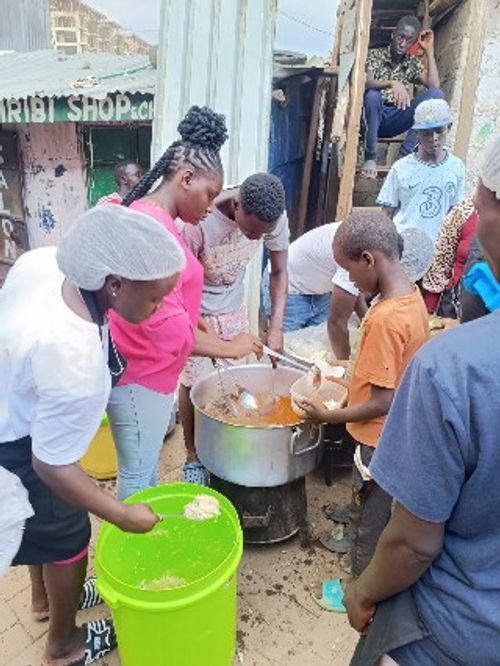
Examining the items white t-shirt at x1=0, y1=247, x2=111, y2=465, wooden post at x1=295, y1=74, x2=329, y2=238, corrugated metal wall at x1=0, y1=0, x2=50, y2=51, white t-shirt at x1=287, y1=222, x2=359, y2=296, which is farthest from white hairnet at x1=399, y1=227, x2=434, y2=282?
corrugated metal wall at x1=0, y1=0, x2=50, y2=51

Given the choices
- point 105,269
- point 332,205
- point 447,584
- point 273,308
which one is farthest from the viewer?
point 332,205

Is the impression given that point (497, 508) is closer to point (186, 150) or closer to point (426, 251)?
point (186, 150)

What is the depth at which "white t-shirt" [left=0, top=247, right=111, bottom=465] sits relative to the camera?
1607 millimetres

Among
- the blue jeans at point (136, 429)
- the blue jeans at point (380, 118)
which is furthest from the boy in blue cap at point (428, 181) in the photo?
the blue jeans at point (136, 429)

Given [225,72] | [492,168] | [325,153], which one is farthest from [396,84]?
[492,168]

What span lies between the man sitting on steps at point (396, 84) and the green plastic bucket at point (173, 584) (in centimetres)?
424

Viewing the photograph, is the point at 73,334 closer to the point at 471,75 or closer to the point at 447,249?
the point at 447,249

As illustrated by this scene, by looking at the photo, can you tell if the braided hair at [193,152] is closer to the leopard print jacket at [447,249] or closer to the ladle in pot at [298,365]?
the ladle in pot at [298,365]

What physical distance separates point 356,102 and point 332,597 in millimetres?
3969

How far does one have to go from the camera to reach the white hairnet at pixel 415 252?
3293mm

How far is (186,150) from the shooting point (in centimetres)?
250

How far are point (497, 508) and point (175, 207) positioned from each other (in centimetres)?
183

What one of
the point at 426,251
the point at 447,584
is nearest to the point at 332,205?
the point at 426,251

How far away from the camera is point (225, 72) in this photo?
14.3ft
